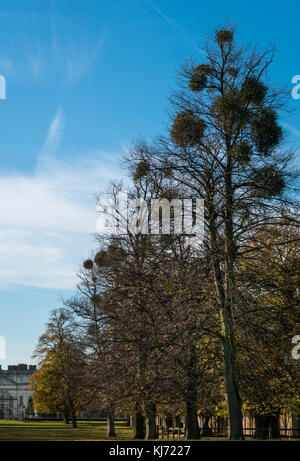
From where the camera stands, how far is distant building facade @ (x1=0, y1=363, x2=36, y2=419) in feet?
343

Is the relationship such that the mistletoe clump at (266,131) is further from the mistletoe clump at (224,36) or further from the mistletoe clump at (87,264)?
the mistletoe clump at (87,264)

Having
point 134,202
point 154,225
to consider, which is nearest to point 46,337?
point 134,202

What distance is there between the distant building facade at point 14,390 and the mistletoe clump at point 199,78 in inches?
3582

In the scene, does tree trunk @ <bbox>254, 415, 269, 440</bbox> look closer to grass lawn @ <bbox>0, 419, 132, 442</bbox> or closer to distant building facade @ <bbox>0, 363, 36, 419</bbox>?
grass lawn @ <bbox>0, 419, 132, 442</bbox>

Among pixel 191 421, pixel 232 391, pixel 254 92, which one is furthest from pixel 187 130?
pixel 191 421

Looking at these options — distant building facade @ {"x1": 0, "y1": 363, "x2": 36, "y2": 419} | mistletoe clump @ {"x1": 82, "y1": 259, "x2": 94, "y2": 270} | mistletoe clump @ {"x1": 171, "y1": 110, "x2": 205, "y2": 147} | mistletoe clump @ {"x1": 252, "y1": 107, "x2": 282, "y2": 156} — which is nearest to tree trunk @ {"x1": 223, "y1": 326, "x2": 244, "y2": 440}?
mistletoe clump @ {"x1": 252, "y1": 107, "x2": 282, "y2": 156}

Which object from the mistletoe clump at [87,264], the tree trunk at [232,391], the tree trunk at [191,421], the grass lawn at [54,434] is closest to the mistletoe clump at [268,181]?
the tree trunk at [232,391]

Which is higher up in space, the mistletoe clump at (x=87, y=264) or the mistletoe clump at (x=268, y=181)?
the mistletoe clump at (x=87, y=264)

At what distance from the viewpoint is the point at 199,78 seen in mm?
18266

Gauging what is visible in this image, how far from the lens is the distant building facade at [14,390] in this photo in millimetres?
104438

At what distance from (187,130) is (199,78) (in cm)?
186

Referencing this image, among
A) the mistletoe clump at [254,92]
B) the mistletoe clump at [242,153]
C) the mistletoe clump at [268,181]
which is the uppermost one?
the mistletoe clump at [254,92]
